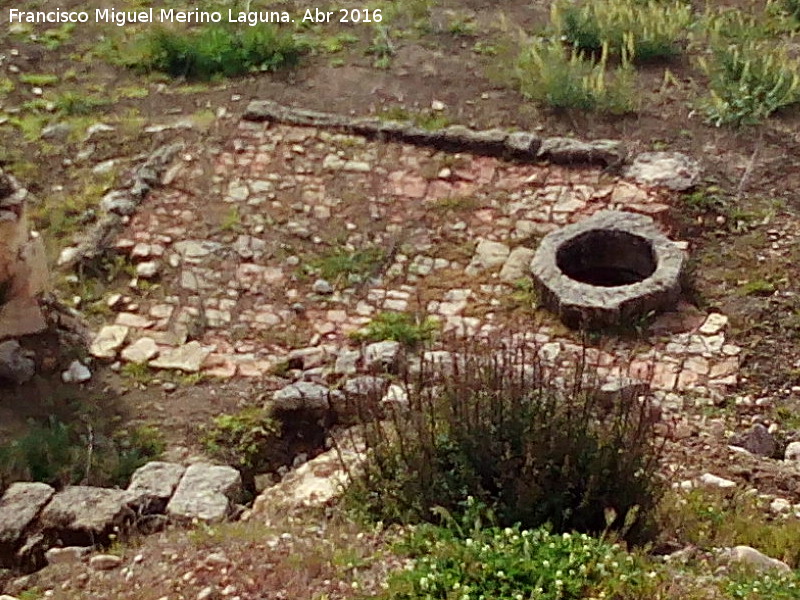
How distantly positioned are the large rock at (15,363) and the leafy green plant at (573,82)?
390 centimetres

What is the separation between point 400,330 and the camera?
5828 mm

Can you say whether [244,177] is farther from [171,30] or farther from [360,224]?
[171,30]

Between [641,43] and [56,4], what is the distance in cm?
479

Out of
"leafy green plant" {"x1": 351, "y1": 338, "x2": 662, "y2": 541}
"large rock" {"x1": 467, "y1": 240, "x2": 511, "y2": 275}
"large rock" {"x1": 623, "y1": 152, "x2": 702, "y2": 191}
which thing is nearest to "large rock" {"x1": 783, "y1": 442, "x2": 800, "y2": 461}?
"leafy green plant" {"x1": 351, "y1": 338, "x2": 662, "y2": 541}

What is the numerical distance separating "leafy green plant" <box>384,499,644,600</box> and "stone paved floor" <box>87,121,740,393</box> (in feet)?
6.94

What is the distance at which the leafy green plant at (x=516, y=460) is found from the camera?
12.7 ft

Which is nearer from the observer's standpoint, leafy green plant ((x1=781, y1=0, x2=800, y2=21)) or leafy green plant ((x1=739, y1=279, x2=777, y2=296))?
leafy green plant ((x1=739, y1=279, x2=777, y2=296))

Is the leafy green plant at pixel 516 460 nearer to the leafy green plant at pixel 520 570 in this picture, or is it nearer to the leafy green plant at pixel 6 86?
the leafy green plant at pixel 520 570

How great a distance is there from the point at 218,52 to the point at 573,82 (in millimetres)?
2661

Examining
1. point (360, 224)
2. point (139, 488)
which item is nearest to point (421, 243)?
point (360, 224)

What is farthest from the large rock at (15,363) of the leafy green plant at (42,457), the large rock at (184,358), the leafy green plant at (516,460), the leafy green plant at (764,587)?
the leafy green plant at (764,587)

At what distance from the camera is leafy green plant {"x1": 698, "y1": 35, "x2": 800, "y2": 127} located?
7410 millimetres

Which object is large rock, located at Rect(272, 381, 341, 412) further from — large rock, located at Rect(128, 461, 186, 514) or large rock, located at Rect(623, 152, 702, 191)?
large rock, located at Rect(623, 152, 702, 191)

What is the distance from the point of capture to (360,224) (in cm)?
677
